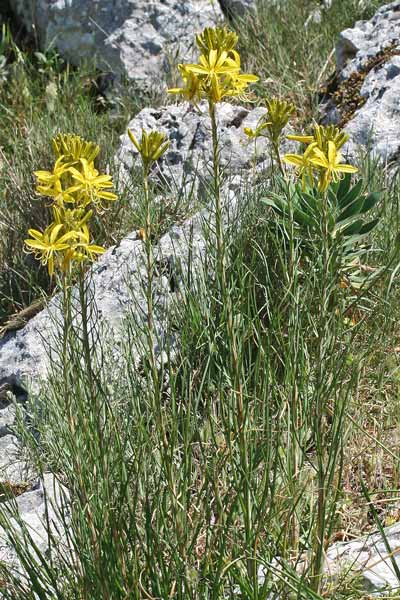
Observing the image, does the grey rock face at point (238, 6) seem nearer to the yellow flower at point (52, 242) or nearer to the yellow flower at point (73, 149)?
the yellow flower at point (73, 149)

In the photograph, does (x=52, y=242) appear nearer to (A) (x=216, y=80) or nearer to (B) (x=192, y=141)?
(A) (x=216, y=80)

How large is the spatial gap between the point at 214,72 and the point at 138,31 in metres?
3.89

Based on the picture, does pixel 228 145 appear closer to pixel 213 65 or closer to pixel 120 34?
pixel 120 34

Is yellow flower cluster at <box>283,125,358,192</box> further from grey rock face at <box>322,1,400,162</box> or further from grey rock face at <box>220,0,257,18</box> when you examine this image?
grey rock face at <box>220,0,257,18</box>

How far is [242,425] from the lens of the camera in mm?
1779

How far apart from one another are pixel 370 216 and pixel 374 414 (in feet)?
3.01

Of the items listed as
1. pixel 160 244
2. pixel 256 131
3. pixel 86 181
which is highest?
pixel 86 181

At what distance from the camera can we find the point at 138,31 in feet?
17.3

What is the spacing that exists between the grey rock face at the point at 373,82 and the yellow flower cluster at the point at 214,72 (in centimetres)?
187

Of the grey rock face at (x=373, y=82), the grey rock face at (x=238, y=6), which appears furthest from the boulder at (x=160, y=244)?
the grey rock face at (x=238, y=6)

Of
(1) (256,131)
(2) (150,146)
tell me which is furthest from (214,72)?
(1) (256,131)

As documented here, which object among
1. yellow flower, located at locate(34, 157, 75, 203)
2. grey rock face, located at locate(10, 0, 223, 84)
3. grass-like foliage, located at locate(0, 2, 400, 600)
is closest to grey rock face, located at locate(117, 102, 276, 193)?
grey rock face, located at locate(10, 0, 223, 84)

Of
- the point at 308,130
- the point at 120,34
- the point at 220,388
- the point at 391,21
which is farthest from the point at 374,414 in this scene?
the point at 120,34

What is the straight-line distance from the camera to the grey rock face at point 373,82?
378 cm
